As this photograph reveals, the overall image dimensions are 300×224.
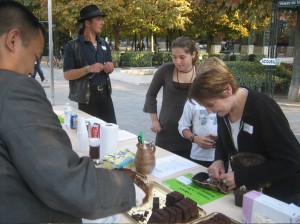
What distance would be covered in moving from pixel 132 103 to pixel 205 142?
224 inches

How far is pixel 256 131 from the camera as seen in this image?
1.57 metres

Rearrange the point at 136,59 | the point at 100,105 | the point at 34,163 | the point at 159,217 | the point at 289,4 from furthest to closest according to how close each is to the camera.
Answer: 1. the point at 136,59
2. the point at 289,4
3. the point at 100,105
4. the point at 159,217
5. the point at 34,163

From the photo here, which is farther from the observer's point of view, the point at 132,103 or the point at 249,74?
the point at 249,74

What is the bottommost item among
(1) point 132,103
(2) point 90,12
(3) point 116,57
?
(1) point 132,103

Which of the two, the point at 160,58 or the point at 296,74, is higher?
the point at 160,58

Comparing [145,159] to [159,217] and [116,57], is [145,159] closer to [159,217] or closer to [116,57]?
[159,217]

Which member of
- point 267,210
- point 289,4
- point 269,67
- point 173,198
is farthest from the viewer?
point 269,67

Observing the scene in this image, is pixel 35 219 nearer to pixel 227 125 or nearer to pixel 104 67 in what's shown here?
pixel 227 125

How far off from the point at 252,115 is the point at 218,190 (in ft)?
1.39

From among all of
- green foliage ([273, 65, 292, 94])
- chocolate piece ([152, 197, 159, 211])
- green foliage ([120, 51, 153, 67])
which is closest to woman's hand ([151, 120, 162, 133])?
chocolate piece ([152, 197, 159, 211])

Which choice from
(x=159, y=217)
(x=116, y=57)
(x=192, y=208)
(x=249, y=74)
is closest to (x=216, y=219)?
(x=192, y=208)

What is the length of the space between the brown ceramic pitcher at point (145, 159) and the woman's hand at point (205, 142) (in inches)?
22.6

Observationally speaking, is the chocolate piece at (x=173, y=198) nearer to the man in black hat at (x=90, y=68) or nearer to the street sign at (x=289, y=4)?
the man in black hat at (x=90, y=68)

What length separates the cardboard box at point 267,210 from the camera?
1131 mm
